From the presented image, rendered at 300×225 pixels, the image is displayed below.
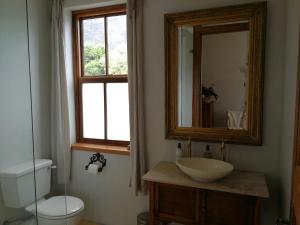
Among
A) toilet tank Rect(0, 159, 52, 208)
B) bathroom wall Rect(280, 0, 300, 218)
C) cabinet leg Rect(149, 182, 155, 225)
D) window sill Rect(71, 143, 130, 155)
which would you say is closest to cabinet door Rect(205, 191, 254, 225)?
bathroom wall Rect(280, 0, 300, 218)

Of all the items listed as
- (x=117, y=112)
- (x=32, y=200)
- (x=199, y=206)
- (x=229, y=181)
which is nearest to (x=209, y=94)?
(x=229, y=181)

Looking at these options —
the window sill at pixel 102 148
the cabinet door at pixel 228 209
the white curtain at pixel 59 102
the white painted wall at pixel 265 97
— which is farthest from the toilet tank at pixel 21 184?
the cabinet door at pixel 228 209

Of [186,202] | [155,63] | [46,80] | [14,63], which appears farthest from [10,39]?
[186,202]

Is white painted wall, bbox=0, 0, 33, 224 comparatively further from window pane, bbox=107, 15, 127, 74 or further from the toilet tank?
window pane, bbox=107, 15, 127, 74

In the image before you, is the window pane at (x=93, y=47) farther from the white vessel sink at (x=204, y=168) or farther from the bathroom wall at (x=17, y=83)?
the white vessel sink at (x=204, y=168)

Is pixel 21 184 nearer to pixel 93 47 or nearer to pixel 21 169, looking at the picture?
pixel 21 169

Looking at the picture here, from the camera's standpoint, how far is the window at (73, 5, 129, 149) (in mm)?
2672

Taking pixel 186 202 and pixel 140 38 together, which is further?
pixel 140 38

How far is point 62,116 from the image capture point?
2.76 metres

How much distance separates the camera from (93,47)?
2.81 meters

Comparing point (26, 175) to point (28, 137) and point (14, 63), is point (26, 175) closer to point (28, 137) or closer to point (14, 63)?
point (28, 137)

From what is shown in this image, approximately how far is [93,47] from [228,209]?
7.05 feet

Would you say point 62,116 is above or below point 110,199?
above

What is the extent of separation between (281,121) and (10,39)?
8.09 ft
